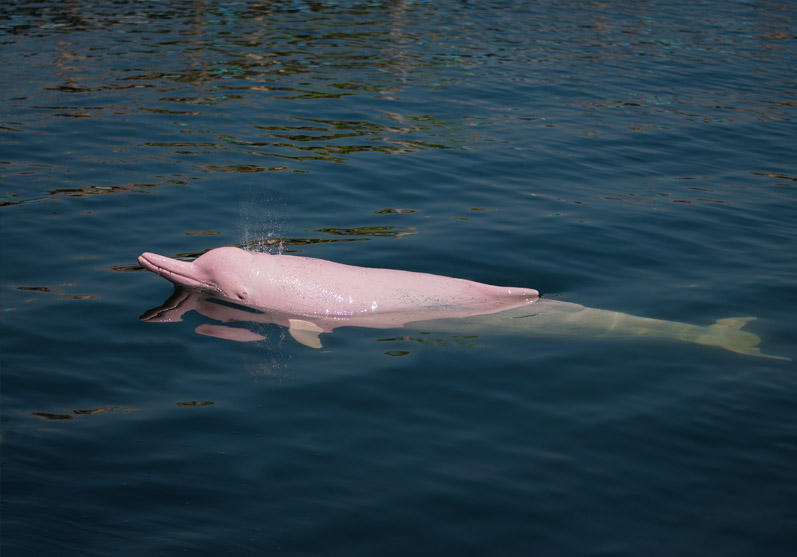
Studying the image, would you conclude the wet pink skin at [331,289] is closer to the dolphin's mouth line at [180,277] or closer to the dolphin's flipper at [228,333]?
the dolphin's mouth line at [180,277]

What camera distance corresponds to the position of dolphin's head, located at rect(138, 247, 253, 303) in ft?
23.2

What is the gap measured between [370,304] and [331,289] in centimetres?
36

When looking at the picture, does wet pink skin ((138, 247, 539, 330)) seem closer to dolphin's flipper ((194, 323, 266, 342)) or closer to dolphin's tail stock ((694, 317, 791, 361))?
dolphin's flipper ((194, 323, 266, 342))

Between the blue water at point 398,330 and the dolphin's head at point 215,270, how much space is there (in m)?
0.39

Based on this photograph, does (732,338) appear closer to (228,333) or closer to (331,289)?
(331,289)

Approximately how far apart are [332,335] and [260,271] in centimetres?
91

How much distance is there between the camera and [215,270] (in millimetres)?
7125

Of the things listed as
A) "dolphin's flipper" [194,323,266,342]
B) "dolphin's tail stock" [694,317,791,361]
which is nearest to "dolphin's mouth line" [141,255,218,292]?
"dolphin's flipper" [194,323,266,342]

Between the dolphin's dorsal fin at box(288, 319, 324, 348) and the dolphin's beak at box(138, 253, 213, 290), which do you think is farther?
the dolphin's beak at box(138, 253, 213, 290)

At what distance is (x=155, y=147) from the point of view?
11.5 meters

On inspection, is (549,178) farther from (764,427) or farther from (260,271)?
(764,427)

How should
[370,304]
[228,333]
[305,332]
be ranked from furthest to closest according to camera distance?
[370,304]
[228,333]
[305,332]

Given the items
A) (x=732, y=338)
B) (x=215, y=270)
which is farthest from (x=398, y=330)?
(x=732, y=338)

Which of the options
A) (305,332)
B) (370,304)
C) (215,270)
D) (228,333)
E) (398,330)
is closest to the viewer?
(305,332)
